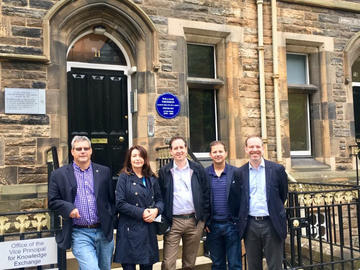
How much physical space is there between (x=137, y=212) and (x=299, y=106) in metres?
6.53

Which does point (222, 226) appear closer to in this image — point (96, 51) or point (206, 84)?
point (206, 84)

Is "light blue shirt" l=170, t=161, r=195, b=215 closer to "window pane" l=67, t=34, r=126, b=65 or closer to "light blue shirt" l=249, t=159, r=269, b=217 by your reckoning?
"light blue shirt" l=249, t=159, r=269, b=217

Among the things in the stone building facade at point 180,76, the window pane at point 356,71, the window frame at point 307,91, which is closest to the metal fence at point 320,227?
the stone building facade at point 180,76

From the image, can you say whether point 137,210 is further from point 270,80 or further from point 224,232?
point 270,80

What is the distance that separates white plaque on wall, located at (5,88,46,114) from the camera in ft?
20.1

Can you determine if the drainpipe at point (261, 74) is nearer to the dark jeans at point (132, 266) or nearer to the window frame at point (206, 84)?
the window frame at point (206, 84)

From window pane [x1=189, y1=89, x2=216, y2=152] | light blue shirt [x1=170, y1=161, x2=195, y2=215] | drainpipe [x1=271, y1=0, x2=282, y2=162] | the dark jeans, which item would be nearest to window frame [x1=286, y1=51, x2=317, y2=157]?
drainpipe [x1=271, y1=0, x2=282, y2=162]

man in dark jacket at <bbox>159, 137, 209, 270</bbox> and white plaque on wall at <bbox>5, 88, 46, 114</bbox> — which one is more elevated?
white plaque on wall at <bbox>5, 88, 46, 114</bbox>

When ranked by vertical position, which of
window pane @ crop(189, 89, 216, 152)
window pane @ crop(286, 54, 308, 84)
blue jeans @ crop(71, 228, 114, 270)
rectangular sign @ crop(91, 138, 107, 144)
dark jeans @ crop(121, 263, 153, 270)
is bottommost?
dark jeans @ crop(121, 263, 153, 270)

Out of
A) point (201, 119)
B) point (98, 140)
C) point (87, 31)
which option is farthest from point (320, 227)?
point (87, 31)

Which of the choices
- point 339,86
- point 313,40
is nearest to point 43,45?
point 313,40

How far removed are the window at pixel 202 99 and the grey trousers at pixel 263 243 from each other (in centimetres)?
396

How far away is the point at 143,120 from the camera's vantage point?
7.16 metres

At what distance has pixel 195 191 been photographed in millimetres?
3965
